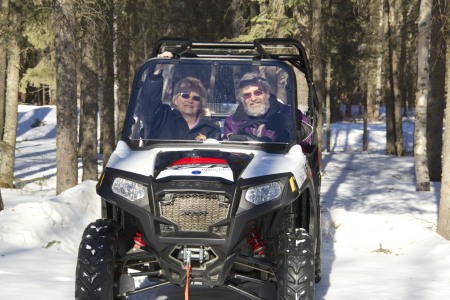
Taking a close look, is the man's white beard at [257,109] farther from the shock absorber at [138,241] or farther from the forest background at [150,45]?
the forest background at [150,45]

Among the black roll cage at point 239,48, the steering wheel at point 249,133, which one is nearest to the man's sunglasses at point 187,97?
the black roll cage at point 239,48

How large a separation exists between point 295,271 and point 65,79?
10.1m

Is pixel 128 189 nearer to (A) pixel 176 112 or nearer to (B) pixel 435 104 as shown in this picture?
(A) pixel 176 112

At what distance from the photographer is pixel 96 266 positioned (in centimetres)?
616

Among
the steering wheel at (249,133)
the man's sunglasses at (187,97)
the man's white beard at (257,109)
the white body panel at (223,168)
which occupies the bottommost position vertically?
the white body panel at (223,168)

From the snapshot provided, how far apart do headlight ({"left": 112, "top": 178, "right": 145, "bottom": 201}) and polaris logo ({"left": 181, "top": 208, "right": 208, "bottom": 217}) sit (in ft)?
1.12

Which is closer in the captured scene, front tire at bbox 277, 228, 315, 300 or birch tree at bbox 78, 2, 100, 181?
front tire at bbox 277, 228, 315, 300

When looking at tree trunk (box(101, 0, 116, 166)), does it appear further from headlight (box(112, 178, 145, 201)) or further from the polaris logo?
the polaris logo

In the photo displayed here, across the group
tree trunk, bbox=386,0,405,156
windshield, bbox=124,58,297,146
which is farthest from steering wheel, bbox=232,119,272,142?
tree trunk, bbox=386,0,405,156

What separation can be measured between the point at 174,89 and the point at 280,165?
154 centimetres

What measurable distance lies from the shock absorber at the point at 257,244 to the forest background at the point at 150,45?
5.47 meters

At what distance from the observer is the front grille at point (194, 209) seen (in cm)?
615

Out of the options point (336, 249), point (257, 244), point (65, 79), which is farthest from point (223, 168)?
point (65, 79)

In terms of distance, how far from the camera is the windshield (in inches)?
288
